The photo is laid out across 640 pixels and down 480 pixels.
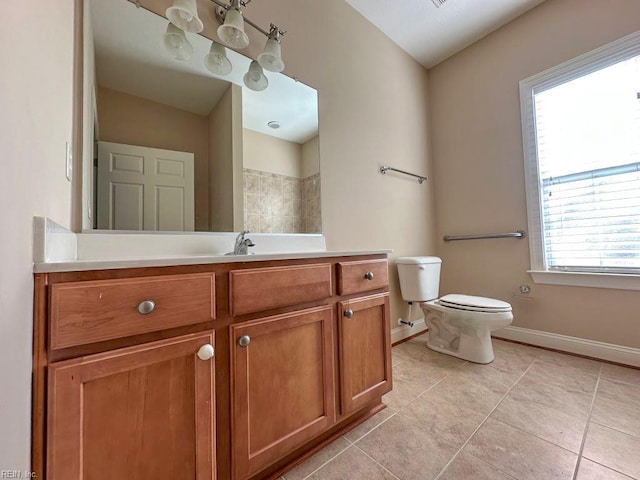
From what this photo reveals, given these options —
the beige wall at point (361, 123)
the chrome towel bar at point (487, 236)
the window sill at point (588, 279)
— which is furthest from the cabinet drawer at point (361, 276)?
the window sill at point (588, 279)

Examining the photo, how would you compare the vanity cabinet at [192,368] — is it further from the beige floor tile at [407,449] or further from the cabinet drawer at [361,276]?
the beige floor tile at [407,449]

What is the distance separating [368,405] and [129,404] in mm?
1012

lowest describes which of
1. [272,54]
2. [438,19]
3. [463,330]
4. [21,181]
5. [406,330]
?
[406,330]

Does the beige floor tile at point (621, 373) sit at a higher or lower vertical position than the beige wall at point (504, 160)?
lower

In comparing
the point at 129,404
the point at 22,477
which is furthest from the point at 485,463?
the point at 22,477

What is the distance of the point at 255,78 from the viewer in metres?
1.45

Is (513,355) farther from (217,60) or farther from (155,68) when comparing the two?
(155,68)

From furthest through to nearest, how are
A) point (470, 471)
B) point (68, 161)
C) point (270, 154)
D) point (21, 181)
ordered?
1. point (270, 154)
2. point (470, 471)
3. point (68, 161)
4. point (21, 181)

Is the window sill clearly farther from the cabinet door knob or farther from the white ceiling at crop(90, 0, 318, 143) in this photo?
the cabinet door knob

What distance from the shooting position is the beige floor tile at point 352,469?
37.5 inches

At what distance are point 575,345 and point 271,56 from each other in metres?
2.78

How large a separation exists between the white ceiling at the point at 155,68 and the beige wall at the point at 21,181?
1.46 feet

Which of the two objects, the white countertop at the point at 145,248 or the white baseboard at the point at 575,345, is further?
the white baseboard at the point at 575,345

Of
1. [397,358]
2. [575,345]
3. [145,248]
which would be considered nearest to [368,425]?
[397,358]
